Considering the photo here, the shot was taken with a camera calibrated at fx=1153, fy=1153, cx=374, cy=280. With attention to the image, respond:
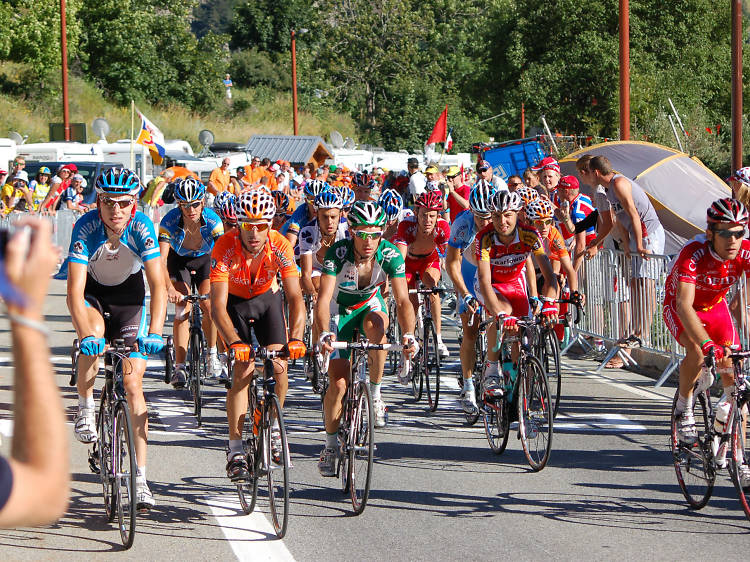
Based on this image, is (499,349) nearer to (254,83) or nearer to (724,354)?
(724,354)

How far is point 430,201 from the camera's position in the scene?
431 inches

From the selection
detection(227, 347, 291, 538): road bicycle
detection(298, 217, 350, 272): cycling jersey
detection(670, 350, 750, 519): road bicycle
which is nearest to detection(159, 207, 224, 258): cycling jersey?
detection(298, 217, 350, 272): cycling jersey

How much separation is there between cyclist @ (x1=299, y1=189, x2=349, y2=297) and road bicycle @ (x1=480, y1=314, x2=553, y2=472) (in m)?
2.38

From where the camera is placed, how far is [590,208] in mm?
14133

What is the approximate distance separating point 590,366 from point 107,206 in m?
7.32

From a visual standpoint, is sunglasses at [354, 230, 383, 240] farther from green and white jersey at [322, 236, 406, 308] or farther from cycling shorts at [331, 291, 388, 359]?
cycling shorts at [331, 291, 388, 359]

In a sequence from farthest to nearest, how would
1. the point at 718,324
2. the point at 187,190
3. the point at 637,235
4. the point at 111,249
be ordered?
the point at 637,235 < the point at 187,190 < the point at 111,249 < the point at 718,324

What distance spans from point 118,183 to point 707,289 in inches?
149

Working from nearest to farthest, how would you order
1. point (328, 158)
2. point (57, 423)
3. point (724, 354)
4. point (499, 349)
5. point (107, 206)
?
point (57, 423) → point (724, 354) → point (107, 206) → point (499, 349) → point (328, 158)

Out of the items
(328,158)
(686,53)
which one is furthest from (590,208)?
(686,53)

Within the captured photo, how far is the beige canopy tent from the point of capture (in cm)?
1841

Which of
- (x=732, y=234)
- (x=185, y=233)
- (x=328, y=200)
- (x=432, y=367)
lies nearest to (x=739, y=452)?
(x=732, y=234)

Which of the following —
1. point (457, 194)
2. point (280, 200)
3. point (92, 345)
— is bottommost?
point (92, 345)

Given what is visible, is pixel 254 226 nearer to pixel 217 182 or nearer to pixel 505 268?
pixel 505 268
